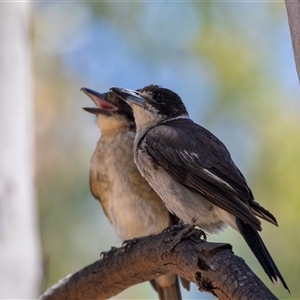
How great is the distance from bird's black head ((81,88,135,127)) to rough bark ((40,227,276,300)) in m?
1.00

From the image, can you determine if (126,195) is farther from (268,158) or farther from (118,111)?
(268,158)

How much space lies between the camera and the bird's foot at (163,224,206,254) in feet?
9.27

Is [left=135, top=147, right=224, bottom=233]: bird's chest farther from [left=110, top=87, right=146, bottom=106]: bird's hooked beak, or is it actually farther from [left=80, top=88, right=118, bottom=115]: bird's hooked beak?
[left=80, top=88, right=118, bottom=115]: bird's hooked beak

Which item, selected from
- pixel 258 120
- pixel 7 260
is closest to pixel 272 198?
pixel 258 120

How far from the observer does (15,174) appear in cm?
317

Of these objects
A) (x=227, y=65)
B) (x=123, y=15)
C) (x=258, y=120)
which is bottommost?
(x=258, y=120)

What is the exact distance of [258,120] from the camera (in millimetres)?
5863

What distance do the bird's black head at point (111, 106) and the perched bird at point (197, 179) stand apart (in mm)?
703

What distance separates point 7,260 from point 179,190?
0.83m

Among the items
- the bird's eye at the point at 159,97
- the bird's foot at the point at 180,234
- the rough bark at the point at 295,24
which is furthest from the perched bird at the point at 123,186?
the rough bark at the point at 295,24

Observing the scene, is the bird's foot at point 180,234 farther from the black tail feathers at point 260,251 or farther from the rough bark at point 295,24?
the rough bark at point 295,24

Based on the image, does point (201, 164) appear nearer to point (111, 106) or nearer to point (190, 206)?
point (190, 206)

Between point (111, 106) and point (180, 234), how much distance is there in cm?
175

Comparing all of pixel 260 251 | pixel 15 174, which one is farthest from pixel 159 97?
pixel 260 251
